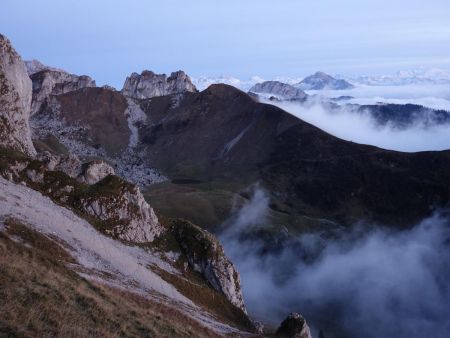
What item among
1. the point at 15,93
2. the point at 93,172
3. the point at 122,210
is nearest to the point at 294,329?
the point at 122,210

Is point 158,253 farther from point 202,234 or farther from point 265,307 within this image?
point 265,307

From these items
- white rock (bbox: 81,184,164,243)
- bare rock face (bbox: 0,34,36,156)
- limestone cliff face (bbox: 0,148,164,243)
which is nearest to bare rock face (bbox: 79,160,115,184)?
limestone cliff face (bbox: 0,148,164,243)

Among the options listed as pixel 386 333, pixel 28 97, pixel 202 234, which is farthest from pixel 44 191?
pixel 386 333

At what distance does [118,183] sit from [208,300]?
89.0ft

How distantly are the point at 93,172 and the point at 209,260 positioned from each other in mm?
37308

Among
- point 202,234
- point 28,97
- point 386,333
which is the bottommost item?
point 386,333

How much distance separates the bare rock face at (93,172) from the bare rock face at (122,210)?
19.1 metres

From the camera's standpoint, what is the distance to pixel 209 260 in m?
87.8

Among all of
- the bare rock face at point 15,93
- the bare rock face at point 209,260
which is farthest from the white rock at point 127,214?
the bare rock face at point 15,93

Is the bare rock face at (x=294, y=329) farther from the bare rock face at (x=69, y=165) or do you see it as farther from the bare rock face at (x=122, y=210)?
the bare rock face at (x=69, y=165)

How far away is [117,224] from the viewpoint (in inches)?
3282

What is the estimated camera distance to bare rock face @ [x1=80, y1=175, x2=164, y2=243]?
82312 millimetres

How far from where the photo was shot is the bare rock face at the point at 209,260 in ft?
287

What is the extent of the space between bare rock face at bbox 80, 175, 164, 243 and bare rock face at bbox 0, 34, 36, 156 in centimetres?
4305
